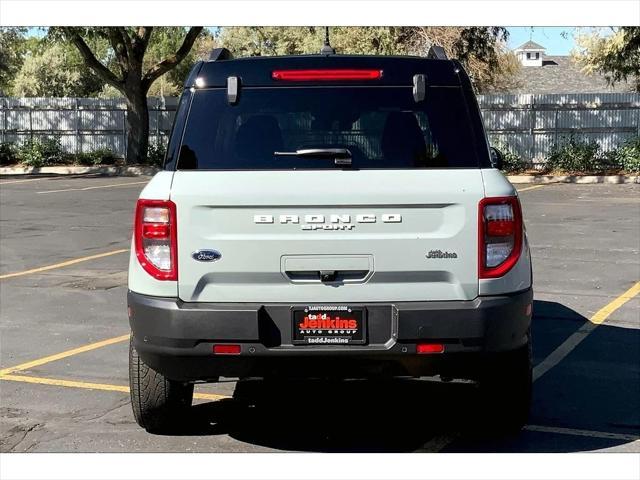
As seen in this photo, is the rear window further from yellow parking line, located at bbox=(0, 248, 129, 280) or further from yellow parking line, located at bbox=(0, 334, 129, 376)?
yellow parking line, located at bbox=(0, 248, 129, 280)

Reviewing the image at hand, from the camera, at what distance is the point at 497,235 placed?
4961 mm

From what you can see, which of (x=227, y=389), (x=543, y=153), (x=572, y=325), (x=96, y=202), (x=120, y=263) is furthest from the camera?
(x=543, y=153)

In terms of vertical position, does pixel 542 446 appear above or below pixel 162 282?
below

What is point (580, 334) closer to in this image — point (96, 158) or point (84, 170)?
point (84, 170)

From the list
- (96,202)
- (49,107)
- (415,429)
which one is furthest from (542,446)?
(49,107)

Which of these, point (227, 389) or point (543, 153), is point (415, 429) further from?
point (543, 153)

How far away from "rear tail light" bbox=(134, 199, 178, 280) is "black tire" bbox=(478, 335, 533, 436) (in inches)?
63.9

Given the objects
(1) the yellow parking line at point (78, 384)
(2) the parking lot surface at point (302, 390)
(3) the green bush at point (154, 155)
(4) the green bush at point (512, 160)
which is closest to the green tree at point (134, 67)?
(3) the green bush at point (154, 155)

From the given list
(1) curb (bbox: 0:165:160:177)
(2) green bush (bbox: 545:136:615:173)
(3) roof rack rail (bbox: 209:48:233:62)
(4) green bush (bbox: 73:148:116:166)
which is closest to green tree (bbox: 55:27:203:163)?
(4) green bush (bbox: 73:148:116:166)

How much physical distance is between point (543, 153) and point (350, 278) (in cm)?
2862

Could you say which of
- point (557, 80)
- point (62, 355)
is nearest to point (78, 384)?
point (62, 355)

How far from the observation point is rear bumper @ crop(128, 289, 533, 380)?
485 cm

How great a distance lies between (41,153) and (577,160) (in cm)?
1739

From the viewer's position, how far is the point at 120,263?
12945 millimetres
